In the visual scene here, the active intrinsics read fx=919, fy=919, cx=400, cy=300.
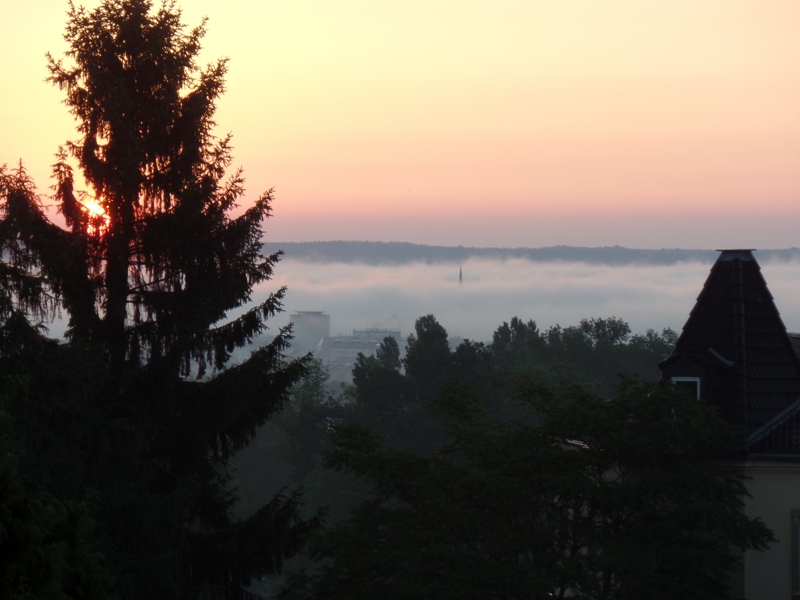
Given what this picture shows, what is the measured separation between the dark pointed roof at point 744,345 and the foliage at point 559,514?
9.09 ft

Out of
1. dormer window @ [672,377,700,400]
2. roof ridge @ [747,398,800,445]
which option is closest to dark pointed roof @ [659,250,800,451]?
roof ridge @ [747,398,800,445]

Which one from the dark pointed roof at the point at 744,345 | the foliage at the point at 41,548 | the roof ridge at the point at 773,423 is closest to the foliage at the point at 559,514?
the roof ridge at the point at 773,423

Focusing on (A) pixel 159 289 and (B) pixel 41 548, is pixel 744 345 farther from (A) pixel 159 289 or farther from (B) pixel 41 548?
(B) pixel 41 548

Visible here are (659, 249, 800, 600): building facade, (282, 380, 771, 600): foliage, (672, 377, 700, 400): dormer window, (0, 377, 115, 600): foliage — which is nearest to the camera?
(0, 377, 115, 600): foliage

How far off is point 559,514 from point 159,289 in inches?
363

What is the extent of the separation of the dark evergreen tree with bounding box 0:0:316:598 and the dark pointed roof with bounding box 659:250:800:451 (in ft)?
32.1

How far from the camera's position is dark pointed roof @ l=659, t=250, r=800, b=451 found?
68.5 feet

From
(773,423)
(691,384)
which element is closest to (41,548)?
(691,384)

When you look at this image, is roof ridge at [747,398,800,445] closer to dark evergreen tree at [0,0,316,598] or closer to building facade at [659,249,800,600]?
building facade at [659,249,800,600]

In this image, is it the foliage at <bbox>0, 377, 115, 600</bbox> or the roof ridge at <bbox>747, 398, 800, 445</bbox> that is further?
the roof ridge at <bbox>747, 398, 800, 445</bbox>

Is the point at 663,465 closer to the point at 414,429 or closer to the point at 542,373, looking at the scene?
the point at 414,429

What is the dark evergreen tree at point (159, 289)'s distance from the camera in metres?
17.1

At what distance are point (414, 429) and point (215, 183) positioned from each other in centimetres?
5258

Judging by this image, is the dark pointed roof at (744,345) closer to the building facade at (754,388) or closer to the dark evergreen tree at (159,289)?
the building facade at (754,388)
